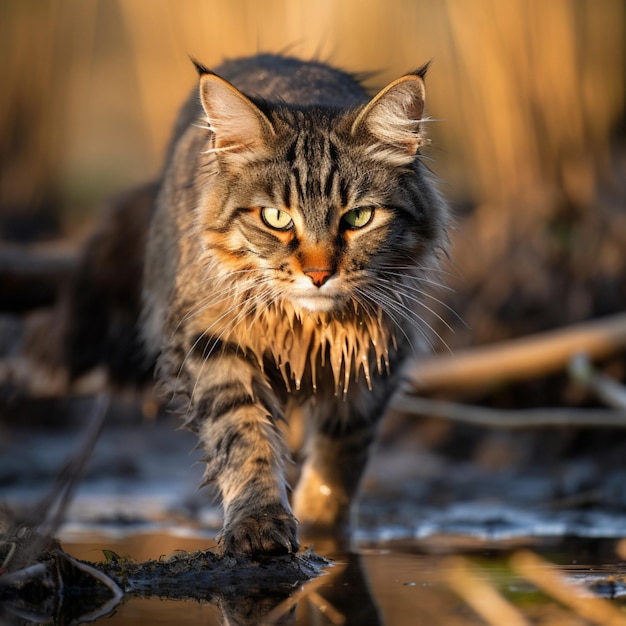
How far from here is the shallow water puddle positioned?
Answer: 2.70 m

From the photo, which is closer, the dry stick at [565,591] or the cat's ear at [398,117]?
the dry stick at [565,591]

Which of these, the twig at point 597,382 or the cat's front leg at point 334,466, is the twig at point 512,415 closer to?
the twig at point 597,382

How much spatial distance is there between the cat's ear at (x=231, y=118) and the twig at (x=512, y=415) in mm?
1791

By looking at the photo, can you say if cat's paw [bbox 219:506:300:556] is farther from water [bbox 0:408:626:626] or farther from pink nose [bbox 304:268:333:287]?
pink nose [bbox 304:268:333:287]

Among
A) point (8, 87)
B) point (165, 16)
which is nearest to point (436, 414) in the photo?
point (165, 16)

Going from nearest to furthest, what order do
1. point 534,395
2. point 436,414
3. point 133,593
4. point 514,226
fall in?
point 133,593 < point 436,414 < point 534,395 < point 514,226

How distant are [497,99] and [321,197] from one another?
3.81 m

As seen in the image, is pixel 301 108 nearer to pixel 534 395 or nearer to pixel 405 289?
pixel 405 289

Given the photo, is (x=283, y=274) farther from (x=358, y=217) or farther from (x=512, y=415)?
(x=512, y=415)

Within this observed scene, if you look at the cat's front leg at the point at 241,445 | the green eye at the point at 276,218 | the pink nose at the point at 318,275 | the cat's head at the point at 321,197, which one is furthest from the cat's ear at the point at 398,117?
the cat's front leg at the point at 241,445

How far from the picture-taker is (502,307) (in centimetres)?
682

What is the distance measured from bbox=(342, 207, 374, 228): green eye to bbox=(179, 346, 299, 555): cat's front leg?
588 mm

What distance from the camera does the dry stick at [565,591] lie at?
105 inches

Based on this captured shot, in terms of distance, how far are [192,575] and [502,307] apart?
4.02 metres
